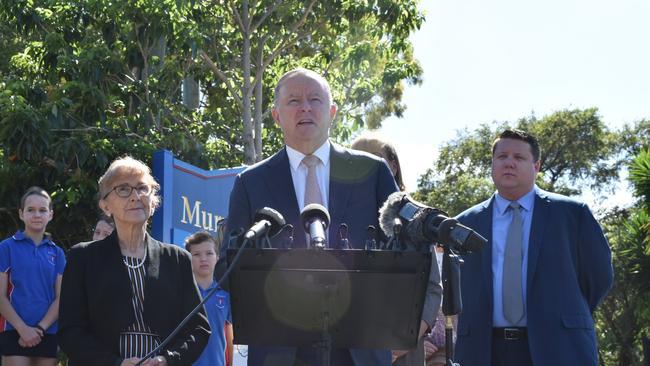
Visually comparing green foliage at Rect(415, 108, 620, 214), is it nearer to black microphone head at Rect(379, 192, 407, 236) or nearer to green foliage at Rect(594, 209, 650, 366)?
green foliage at Rect(594, 209, 650, 366)

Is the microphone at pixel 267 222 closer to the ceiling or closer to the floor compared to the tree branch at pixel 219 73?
closer to the floor

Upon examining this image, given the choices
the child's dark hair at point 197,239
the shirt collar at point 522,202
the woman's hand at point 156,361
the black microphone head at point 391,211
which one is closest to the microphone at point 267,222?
the black microphone head at point 391,211

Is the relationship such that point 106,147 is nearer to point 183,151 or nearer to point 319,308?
point 183,151

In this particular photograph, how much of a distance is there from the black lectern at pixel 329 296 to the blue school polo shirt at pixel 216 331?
3455mm

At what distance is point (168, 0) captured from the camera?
16.3 m

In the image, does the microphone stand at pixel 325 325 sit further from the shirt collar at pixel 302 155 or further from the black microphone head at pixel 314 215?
the shirt collar at pixel 302 155

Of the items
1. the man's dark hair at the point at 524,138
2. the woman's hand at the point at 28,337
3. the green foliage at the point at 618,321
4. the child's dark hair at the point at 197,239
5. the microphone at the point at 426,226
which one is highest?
the green foliage at the point at 618,321

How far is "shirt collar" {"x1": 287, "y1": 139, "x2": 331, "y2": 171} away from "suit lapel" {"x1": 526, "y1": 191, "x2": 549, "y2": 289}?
7.32 ft

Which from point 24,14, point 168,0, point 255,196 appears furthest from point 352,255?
point 24,14

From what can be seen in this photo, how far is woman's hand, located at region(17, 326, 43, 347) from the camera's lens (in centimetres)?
872

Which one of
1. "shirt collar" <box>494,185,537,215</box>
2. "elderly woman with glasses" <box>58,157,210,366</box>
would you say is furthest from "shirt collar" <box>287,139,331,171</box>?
"shirt collar" <box>494,185,537,215</box>

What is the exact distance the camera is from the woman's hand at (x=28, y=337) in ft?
28.6

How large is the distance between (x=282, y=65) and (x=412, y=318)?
57.5ft

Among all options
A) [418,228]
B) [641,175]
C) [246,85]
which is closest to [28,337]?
[418,228]
